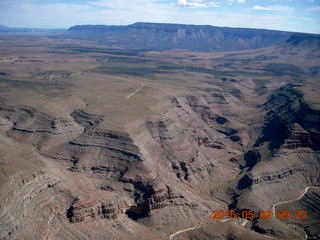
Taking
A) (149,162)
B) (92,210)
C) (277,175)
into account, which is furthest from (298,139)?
(92,210)

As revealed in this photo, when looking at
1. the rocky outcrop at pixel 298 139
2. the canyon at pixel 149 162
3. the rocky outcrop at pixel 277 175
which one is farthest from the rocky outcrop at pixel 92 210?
the rocky outcrop at pixel 298 139

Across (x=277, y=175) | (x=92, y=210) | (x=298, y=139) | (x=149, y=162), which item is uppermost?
(x=149, y=162)

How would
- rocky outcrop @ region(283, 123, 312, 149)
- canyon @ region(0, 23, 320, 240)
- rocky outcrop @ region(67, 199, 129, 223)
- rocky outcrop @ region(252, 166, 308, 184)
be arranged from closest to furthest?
rocky outcrop @ region(67, 199, 129, 223) < canyon @ region(0, 23, 320, 240) < rocky outcrop @ region(252, 166, 308, 184) < rocky outcrop @ region(283, 123, 312, 149)

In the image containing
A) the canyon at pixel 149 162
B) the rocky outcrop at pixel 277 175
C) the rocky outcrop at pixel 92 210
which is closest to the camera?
the rocky outcrop at pixel 92 210

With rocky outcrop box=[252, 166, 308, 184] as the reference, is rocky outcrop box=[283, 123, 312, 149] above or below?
above

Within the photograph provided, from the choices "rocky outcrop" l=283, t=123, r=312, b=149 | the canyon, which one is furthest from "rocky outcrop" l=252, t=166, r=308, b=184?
"rocky outcrop" l=283, t=123, r=312, b=149

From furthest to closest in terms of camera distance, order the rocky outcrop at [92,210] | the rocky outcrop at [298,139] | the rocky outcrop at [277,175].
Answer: the rocky outcrop at [298,139] < the rocky outcrop at [277,175] < the rocky outcrop at [92,210]

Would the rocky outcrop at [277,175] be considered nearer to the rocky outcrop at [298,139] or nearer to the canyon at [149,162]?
the canyon at [149,162]

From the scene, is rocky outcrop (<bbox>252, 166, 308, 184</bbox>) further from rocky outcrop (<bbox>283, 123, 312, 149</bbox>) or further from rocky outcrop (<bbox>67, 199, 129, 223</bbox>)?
rocky outcrop (<bbox>67, 199, 129, 223</bbox>)

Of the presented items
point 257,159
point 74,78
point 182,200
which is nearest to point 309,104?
point 257,159

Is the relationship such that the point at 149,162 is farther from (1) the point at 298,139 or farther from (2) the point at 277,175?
(1) the point at 298,139

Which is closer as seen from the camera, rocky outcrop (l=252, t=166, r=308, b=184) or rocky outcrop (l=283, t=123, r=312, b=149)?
rocky outcrop (l=252, t=166, r=308, b=184)

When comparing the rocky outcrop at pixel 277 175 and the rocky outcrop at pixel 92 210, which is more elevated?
the rocky outcrop at pixel 92 210
